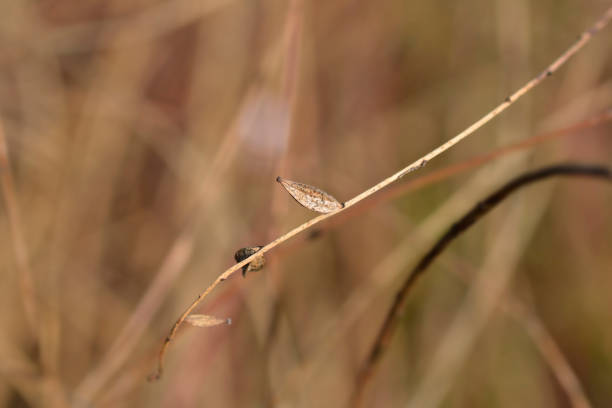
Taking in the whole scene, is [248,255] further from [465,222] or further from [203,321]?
[465,222]

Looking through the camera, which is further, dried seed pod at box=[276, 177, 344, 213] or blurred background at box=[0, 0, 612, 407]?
blurred background at box=[0, 0, 612, 407]

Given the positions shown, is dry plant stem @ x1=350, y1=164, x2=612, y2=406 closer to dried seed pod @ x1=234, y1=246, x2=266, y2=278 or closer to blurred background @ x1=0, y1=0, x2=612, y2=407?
dried seed pod @ x1=234, y1=246, x2=266, y2=278

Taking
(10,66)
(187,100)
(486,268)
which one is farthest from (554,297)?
(10,66)

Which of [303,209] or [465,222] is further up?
[303,209]

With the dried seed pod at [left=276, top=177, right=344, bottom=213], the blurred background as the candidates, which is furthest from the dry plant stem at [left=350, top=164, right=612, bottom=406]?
the blurred background

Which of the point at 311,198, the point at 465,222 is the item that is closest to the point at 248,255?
the point at 311,198

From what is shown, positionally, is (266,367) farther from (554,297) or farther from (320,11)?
(320,11)
